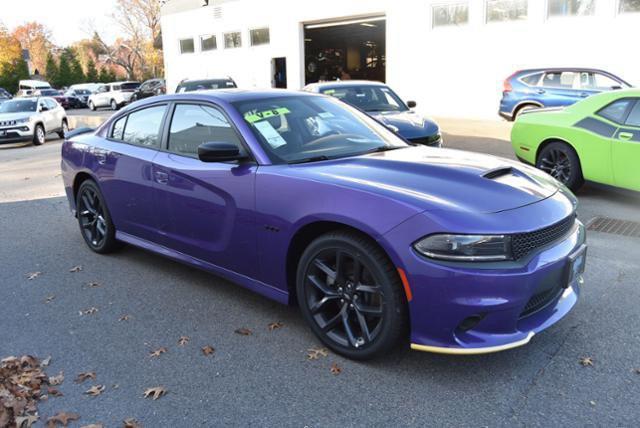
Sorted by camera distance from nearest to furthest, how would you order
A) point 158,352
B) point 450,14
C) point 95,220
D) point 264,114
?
1. point 158,352
2. point 264,114
3. point 95,220
4. point 450,14

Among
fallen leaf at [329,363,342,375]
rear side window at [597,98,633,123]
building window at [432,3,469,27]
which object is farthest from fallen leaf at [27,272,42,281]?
building window at [432,3,469,27]

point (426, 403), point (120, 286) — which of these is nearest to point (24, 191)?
point (120, 286)

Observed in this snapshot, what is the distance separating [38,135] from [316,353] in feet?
53.0

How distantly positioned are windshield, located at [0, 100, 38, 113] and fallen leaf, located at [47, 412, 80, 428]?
55.0 ft

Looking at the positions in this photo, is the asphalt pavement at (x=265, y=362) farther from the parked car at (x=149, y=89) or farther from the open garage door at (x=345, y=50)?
the parked car at (x=149, y=89)

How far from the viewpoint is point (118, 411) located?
292cm

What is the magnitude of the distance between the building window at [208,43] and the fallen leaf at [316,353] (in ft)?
96.1

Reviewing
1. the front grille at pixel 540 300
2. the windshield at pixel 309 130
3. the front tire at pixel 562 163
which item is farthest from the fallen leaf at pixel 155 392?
the front tire at pixel 562 163

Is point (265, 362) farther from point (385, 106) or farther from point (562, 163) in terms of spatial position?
point (385, 106)

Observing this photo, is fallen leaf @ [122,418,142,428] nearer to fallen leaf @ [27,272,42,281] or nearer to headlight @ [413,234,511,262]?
headlight @ [413,234,511,262]

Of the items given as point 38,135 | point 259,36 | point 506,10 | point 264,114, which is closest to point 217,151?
point 264,114

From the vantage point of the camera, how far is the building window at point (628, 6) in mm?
16688

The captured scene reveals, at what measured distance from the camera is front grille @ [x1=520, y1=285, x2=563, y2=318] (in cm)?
300

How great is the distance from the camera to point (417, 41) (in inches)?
858
